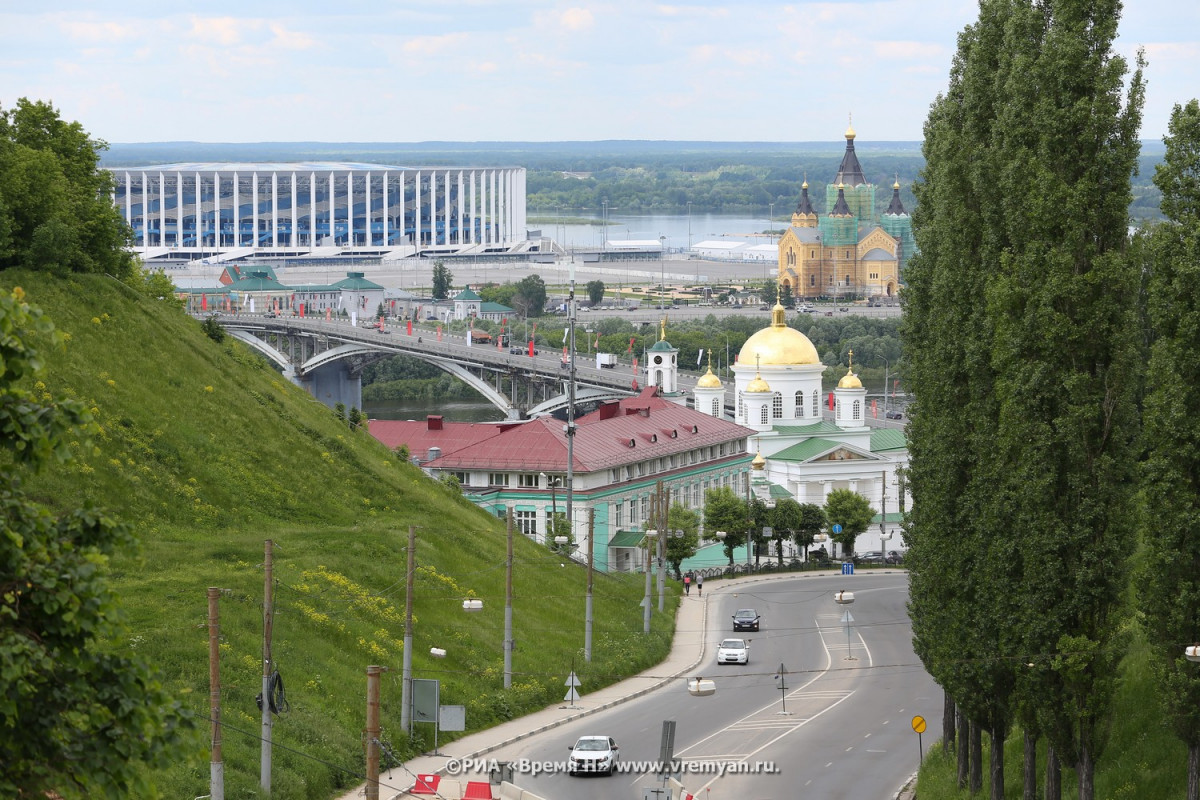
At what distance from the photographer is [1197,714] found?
25141 millimetres

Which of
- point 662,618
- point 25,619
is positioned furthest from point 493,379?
point 25,619

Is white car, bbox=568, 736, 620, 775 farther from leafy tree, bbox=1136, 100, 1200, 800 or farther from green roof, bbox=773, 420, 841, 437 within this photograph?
green roof, bbox=773, 420, 841, 437

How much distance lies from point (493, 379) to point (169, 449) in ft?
312

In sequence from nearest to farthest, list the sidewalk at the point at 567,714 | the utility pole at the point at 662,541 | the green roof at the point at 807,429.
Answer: the sidewalk at the point at 567,714
the utility pole at the point at 662,541
the green roof at the point at 807,429

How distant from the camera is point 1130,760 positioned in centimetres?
2941

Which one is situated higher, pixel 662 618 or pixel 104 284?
pixel 104 284

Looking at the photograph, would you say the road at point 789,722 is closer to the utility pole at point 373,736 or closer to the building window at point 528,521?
the utility pole at point 373,736

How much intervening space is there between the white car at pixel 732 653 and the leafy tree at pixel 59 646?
39794 millimetres

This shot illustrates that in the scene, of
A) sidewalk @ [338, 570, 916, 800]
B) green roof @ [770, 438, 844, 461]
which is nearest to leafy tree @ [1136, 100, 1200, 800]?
sidewalk @ [338, 570, 916, 800]

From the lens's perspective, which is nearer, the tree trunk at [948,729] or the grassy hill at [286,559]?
the grassy hill at [286,559]

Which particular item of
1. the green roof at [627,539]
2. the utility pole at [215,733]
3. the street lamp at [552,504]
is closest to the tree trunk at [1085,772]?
the utility pole at [215,733]

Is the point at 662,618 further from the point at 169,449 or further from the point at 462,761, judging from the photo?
the point at 462,761

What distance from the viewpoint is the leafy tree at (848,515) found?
8762 cm

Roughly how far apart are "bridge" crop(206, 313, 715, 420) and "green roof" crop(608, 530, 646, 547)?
41482 mm
